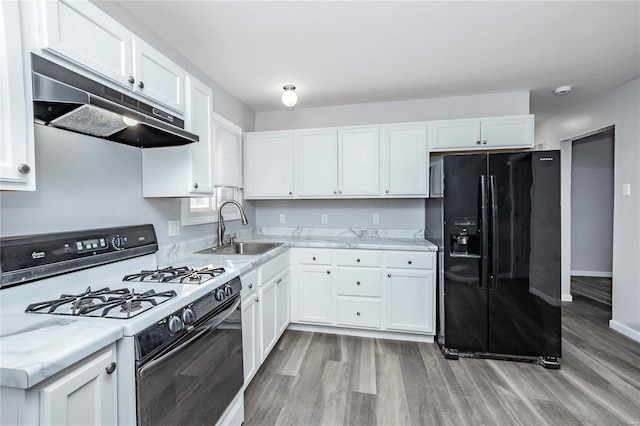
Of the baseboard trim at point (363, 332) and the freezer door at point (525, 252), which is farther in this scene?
the baseboard trim at point (363, 332)

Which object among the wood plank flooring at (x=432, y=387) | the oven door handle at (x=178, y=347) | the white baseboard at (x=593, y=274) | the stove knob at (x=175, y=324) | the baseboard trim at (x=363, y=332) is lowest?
the wood plank flooring at (x=432, y=387)

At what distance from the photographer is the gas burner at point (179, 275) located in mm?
1426

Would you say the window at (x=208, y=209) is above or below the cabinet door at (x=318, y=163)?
below

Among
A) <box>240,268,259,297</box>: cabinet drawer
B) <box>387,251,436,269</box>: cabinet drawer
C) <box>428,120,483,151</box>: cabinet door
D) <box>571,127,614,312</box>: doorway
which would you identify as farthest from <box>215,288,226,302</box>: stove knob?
<box>571,127,614,312</box>: doorway

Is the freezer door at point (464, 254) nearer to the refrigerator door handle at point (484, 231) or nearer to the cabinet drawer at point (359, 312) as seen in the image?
the refrigerator door handle at point (484, 231)

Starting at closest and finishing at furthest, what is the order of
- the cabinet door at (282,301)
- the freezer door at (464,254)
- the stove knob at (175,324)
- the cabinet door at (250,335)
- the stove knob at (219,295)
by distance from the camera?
1. the stove knob at (175,324)
2. the stove knob at (219,295)
3. the cabinet door at (250,335)
4. the freezer door at (464,254)
5. the cabinet door at (282,301)

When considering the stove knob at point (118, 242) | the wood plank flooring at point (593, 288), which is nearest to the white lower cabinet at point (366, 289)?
the stove knob at point (118, 242)

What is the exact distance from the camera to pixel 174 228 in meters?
2.13

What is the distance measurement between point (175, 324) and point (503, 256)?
2391 millimetres

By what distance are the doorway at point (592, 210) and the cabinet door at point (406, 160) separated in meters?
3.74

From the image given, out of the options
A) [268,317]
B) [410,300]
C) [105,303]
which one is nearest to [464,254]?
[410,300]

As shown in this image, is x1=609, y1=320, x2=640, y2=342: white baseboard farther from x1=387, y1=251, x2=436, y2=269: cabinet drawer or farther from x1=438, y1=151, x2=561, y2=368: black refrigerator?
x1=387, y1=251, x2=436, y2=269: cabinet drawer

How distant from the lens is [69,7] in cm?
109

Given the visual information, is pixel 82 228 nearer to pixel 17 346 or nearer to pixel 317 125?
pixel 17 346
